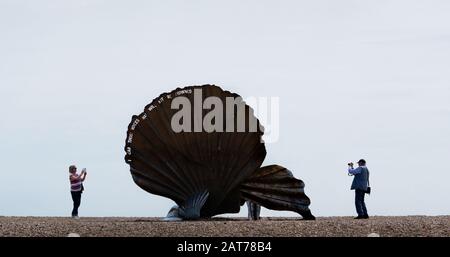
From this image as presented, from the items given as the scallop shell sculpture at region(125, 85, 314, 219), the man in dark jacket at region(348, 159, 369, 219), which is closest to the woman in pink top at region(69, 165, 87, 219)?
the scallop shell sculpture at region(125, 85, 314, 219)

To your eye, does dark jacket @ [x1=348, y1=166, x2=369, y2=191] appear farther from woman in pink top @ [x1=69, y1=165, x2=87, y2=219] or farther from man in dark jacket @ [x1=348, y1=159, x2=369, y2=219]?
woman in pink top @ [x1=69, y1=165, x2=87, y2=219]

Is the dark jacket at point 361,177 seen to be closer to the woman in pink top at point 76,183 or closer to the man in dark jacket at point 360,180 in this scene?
the man in dark jacket at point 360,180

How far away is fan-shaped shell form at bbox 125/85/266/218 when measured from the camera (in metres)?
18.4

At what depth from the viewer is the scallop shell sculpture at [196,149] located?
18391mm

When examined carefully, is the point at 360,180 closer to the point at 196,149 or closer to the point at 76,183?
the point at 196,149

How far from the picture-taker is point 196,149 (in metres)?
18.4

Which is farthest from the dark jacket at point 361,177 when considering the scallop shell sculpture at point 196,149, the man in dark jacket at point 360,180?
the scallop shell sculpture at point 196,149

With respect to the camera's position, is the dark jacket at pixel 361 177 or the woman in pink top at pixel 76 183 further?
the woman in pink top at pixel 76 183

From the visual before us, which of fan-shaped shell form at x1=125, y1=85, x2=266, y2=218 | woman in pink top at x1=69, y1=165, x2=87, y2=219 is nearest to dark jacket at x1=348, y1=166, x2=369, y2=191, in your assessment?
fan-shaped shell form at x1=125, y1=85, x2=266, y2=218

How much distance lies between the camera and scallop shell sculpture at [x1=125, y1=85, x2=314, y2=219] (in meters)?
18.4

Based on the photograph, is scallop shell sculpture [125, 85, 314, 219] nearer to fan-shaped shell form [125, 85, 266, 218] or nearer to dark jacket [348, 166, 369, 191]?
fan-shaped shell form [125, 85, 266, 218]

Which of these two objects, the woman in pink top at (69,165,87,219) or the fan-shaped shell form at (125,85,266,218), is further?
the woman in pink top at (69,165,87,219)
